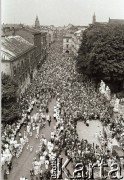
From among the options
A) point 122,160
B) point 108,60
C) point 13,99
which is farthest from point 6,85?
point 108,60

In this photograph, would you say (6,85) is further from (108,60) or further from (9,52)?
(108,60)

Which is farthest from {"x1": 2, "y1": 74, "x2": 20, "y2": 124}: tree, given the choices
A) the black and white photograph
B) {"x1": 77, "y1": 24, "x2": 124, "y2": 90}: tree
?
{"x1": 77, "y1": 24, "x2": 124, "y2": 90}: tree

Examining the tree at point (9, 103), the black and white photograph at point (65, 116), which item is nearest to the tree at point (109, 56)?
the black and white photograph at point (65, 116)

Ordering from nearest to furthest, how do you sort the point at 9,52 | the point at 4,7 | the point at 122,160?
the point at 4,7 → the point at 122,160 → the point at 9,52

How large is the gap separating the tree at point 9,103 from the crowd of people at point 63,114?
915mm

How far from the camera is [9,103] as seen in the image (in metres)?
27.8

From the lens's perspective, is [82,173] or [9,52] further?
[9,52]

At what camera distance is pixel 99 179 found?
18.9 m

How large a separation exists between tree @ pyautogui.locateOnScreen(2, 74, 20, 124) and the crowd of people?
3.00 feet

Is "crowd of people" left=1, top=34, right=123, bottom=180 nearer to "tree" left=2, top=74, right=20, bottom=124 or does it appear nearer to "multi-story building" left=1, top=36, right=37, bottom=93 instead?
"tree" left=2, top=74, right=20, bottom=124

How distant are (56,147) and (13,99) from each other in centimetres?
751

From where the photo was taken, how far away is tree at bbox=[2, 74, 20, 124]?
87.6 feet

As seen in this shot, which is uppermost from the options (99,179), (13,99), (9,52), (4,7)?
(4,7)

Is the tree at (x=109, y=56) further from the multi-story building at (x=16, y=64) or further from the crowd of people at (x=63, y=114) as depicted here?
the multi-story building at (x=16, y=64)
